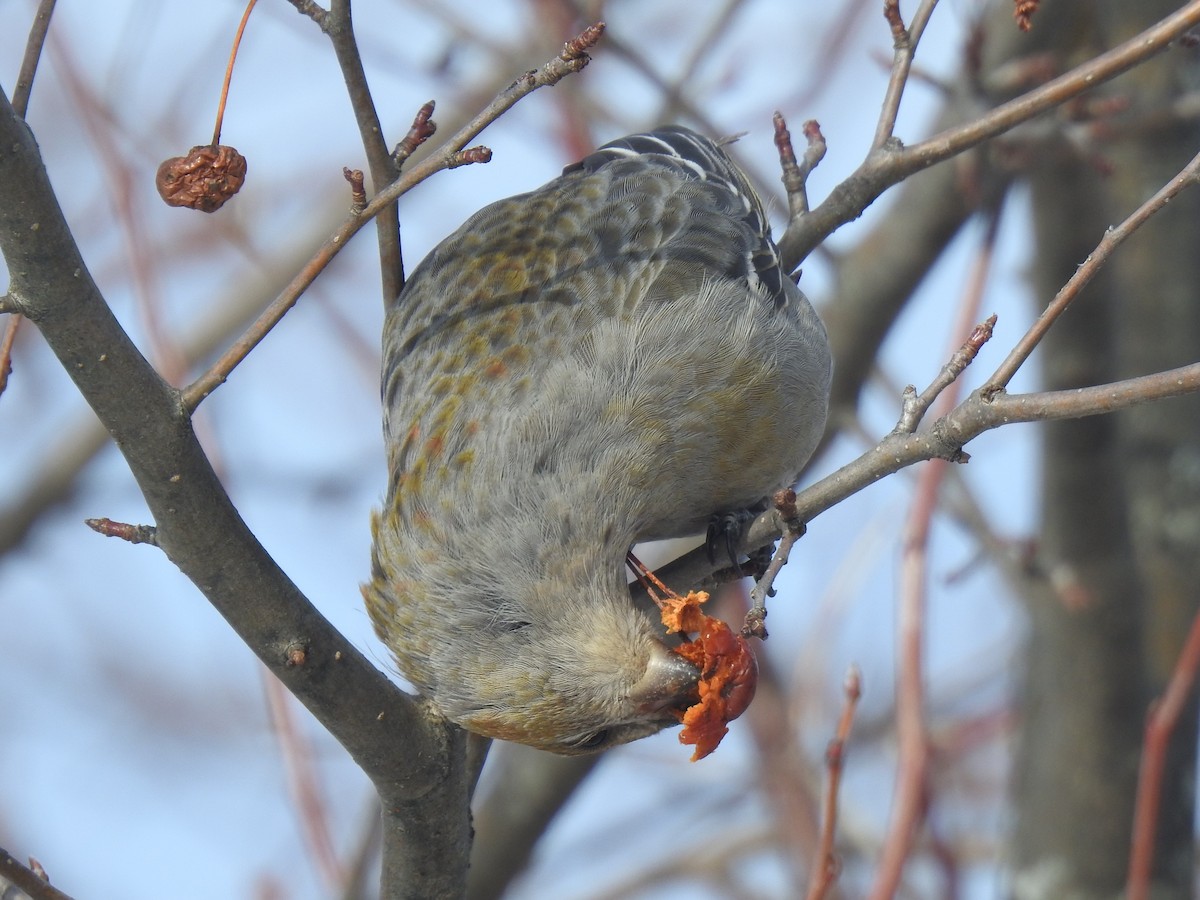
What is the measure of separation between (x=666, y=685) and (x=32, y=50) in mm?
1568

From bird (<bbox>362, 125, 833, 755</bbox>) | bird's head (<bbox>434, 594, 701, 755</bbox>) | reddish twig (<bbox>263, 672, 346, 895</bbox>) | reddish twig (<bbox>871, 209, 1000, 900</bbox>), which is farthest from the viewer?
reddish twig (<bbox>263, 672, 346, 895</bbox>)

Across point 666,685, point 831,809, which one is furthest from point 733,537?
point 831,809

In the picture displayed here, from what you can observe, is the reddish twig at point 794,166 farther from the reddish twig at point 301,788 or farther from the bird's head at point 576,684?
the reddish twig at point 301,788

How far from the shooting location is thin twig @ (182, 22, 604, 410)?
2002 millimetres

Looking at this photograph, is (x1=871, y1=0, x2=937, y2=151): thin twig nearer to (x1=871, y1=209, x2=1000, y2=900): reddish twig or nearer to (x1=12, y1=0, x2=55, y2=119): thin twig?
(x1=871, y1=209, x2=1000, y2=900): reddish twig

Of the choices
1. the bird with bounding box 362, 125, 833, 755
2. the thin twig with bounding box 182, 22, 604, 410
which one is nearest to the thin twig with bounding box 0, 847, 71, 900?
the thin twig with bounding box 182, 22, 604, 410

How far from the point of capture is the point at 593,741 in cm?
283

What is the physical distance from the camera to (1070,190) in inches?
190

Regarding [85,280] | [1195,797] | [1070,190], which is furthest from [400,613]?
[1195,797]

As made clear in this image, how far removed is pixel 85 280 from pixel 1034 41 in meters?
3.75

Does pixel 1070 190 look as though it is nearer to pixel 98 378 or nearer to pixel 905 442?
pixel 905 442

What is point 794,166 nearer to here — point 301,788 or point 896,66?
point 896,66

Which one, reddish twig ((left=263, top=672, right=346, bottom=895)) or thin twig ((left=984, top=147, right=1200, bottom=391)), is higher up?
thin twig ((left=984, top=147, right=1200, bottom=391))

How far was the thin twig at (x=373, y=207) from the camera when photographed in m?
2.00
